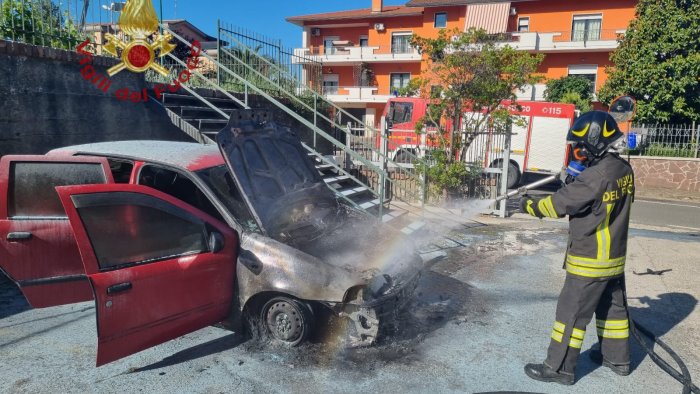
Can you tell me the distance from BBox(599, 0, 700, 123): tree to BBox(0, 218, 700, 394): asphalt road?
14.7 meters

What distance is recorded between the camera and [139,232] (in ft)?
11.5

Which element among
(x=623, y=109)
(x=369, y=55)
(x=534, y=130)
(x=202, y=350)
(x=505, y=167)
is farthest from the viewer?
(x=369, y=55)

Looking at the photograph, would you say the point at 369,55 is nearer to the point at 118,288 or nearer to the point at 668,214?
the point at 668,214

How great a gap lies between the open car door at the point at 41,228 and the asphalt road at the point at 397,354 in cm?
39

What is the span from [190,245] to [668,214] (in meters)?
12.1

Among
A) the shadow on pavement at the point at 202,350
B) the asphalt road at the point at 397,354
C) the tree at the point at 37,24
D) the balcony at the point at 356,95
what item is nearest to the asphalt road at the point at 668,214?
the asphalt road at the point at 397,354

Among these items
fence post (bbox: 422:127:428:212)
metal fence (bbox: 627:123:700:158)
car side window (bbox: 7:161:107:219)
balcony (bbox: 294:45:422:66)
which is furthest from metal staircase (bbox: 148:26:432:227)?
balcony (bbox: 294:45:422:66)

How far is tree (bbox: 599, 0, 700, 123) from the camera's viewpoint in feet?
56.9

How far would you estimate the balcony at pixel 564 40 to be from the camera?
25.8m

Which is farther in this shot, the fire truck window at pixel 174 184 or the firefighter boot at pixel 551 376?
the fire truck window at pixel 174 184

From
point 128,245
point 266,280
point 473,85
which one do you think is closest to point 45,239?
point 128,245

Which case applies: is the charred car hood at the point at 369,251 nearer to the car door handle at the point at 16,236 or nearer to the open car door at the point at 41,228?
the open car door at the point at 41,228

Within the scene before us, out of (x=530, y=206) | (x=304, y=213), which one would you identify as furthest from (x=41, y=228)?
(x=530, y=206)

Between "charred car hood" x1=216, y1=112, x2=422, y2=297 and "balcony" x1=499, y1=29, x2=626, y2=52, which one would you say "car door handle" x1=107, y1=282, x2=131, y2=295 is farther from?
"balcony" x1=499, y1=29, x2=626, y2=52
